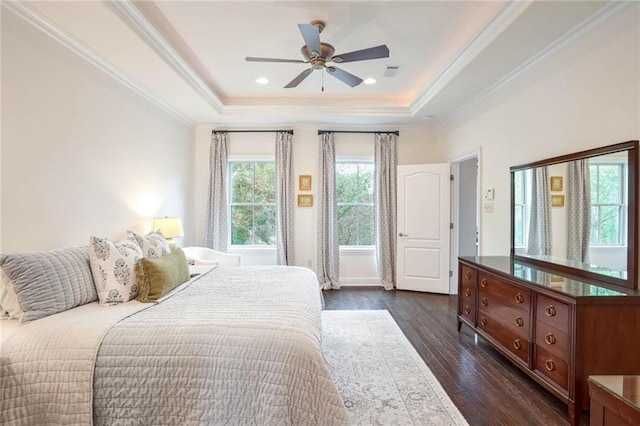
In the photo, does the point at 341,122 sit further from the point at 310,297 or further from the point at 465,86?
the point at 310,297

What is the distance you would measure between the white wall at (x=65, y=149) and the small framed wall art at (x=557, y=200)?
417cm

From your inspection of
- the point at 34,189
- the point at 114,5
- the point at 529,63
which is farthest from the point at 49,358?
the point at 529,63

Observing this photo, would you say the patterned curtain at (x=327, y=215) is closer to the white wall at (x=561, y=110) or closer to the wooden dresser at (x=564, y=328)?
the white wall at (x=561, y=110)

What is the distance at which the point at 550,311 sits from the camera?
80.6 inches

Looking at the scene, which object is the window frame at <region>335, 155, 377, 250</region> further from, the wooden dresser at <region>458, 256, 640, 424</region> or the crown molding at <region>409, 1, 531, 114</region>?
the wooden dresser at <region>458, 256, 640, 424</region>

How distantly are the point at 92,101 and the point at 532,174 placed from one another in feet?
13.8

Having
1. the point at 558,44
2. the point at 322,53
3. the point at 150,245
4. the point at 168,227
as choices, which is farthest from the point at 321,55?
the point at 168,227

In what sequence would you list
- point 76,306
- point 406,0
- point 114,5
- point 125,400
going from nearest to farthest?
point 125,400 < point 76,306 < point 114,5 < point 406,0

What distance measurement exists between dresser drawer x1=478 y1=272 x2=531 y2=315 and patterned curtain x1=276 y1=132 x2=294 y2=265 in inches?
116

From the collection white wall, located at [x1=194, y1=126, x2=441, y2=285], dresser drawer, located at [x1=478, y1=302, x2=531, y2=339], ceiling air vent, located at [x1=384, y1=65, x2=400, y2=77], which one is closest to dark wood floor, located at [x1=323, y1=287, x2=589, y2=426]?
dresser drawer, located at [x1=478, y1=302, x2=531, y2=339]

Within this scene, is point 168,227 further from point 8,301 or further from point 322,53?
point 322,53

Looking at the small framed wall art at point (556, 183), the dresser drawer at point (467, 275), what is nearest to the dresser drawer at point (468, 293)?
the dresser drawer at point (467, 275)

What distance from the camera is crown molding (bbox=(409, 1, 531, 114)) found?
2227mm

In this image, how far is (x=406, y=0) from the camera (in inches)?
92.4
